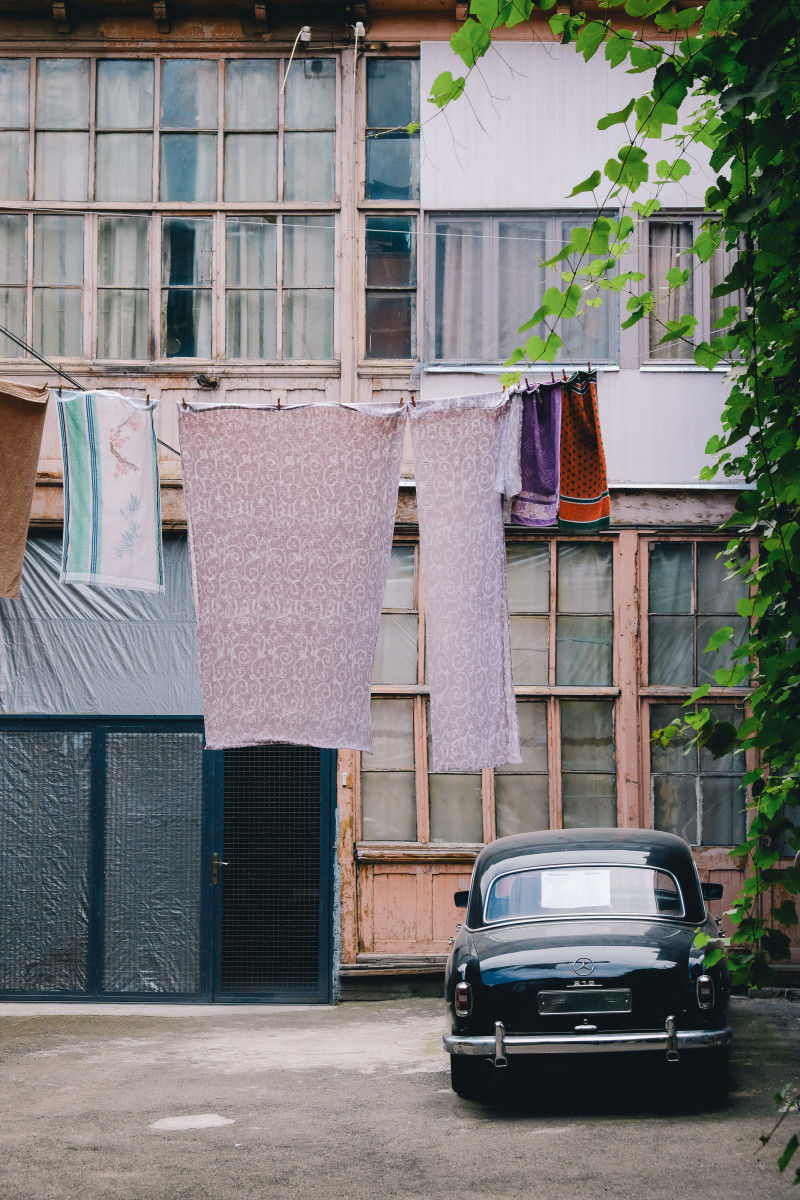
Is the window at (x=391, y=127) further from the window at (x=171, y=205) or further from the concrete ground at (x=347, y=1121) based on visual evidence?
the concrete ground at (x=347, y=1121)

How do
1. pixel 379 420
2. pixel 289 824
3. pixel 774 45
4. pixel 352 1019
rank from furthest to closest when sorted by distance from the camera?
pixel 289 824 → pixel 352 1019 → pixel 379 420 → pixel 774 45

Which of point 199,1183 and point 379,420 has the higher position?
point 379,420

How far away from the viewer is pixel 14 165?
476 inches

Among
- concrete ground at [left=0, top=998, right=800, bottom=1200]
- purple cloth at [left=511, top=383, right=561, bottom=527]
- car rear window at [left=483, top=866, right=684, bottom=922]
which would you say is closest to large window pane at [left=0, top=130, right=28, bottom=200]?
purple cloth at [left=511, top=383, right=561, bottom=527]

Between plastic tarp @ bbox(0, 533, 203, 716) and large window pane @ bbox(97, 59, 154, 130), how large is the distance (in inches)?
146

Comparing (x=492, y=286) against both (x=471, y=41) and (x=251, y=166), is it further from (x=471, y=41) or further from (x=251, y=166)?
(x=471, y=41)

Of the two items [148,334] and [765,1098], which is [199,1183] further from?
[148,334]

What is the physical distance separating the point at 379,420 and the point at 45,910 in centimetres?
626

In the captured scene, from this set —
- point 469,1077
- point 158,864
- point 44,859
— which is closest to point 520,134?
point 158,864

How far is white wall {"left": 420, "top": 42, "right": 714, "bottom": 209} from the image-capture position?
11844mm

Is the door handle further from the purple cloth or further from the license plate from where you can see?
the purple cloth

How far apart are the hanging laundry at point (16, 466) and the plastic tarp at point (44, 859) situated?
4196 mm

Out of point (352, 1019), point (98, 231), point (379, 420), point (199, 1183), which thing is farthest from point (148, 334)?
point (199, 1183)

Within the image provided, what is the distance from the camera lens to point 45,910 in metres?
11.6
